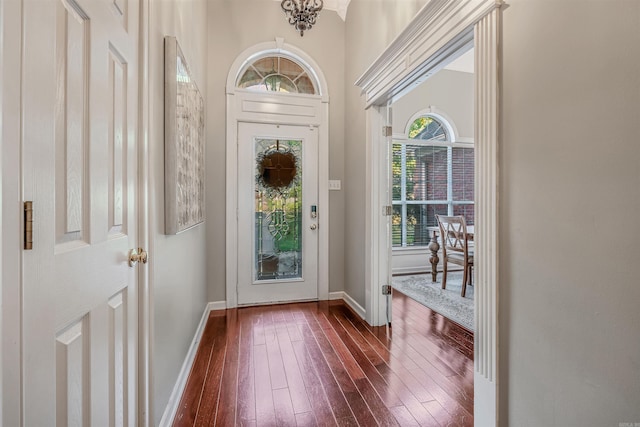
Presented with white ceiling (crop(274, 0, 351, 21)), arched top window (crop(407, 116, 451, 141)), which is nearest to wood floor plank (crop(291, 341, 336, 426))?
white ceiling (crop(274, 0, 351, 21))

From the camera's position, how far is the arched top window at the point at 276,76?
3355 mm

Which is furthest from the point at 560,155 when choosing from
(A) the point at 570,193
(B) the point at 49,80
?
(B) the point at 49,80

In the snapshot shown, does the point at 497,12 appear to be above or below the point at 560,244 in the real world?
above

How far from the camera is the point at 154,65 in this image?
1344 millimetres

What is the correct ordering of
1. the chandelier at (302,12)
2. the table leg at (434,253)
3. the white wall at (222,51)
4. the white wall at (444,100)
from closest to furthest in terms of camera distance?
the chandelier at (302,12) < the white wall at (222,51) < the table leg at (434,253) < the white wall at (444,100)

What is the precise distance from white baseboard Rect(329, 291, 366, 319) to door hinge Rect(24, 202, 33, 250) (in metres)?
2.68

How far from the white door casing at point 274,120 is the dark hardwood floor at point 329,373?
60cm

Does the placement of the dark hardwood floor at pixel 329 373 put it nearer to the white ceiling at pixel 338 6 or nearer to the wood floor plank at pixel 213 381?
the wood floor plank at pixel 213 381

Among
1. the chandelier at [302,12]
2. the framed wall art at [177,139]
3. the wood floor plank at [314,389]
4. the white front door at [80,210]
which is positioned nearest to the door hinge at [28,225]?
the white front door at [80,210]

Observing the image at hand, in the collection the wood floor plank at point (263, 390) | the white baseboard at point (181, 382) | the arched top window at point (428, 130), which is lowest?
the wood floor plank at point (263, 390)

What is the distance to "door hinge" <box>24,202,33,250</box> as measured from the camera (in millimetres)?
583

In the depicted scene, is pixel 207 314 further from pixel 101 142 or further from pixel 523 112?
pixel 523 112

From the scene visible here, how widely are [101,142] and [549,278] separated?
1.61 meters

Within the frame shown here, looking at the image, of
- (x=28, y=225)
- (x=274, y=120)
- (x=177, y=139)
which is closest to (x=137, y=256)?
(x=28, y=225)
